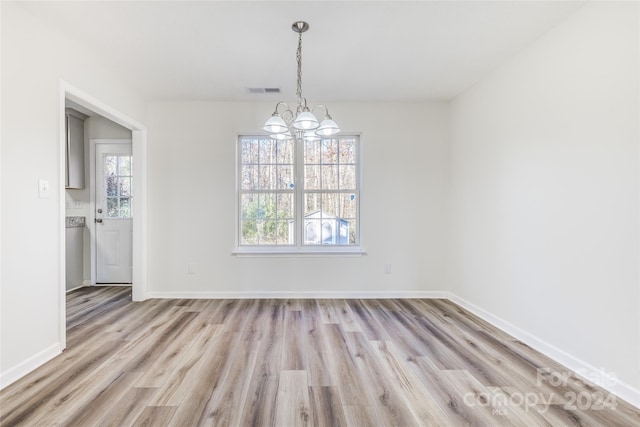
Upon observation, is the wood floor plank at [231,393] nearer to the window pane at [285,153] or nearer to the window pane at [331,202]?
the window pane at [331,202]

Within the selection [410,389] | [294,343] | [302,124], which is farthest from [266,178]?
[410,389]

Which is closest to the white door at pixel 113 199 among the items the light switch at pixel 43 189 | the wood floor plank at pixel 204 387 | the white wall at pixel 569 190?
the light switch at pixel 43 189

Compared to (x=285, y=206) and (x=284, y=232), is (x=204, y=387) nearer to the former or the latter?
(x=284, y=232)

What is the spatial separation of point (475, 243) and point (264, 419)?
277 centimetres

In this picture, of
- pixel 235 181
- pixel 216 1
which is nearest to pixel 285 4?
pixel 216 1

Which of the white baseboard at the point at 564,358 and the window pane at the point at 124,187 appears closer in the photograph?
the white baseboard at the point at 564,358

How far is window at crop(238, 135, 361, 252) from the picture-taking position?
394cm

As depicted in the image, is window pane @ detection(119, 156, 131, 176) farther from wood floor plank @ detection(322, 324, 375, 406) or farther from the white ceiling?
wood floor plank @ detection(322, 324, 375, 406)

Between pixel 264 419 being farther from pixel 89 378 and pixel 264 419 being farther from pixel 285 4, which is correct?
pixel 285 4

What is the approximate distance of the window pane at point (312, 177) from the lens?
12.9 feet

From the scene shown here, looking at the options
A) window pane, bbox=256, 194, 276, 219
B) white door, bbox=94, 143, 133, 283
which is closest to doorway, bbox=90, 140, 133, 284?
white door, bbox=94, 143, 133, 283

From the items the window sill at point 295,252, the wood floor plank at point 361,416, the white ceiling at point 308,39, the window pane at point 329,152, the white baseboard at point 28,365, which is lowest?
the wood floor plank at point 361,416

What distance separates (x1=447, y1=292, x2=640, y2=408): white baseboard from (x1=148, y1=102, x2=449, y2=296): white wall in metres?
0.99

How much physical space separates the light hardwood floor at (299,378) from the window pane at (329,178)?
5.61 ft
